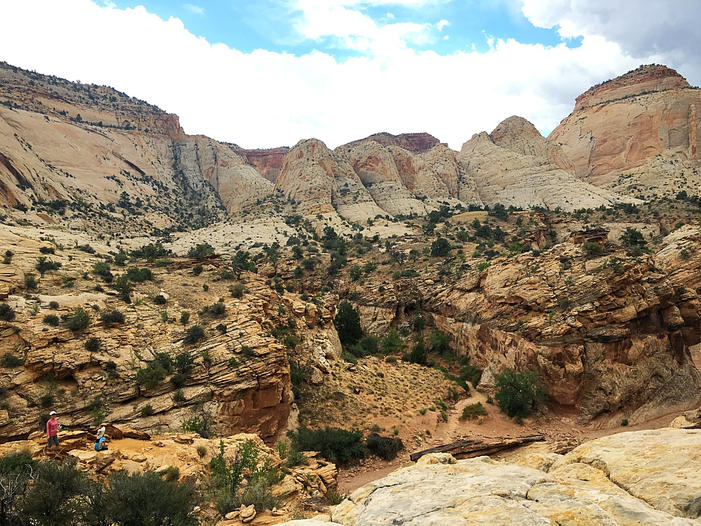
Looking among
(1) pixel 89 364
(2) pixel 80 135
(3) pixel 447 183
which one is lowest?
(1) pixel 89 364

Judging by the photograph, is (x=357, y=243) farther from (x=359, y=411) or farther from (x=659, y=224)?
(x=659, y=224)

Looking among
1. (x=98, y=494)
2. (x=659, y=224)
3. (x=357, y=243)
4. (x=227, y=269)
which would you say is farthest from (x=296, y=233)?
(x=98, y=494)

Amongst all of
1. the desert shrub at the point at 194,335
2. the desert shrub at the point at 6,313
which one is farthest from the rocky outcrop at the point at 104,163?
the desert shrub at the point at 194,335

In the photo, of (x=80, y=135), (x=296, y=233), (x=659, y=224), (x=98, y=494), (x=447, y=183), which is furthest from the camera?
(x=447, y=183)

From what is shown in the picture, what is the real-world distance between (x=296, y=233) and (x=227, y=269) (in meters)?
33.2

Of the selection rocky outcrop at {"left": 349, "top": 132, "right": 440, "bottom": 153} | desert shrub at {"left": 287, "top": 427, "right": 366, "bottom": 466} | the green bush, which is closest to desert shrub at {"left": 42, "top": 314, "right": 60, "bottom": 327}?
desert shrub at {"left": 287, "top": 427, "right": 366, "bottom": 466}

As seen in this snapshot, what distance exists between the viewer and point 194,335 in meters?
17.0

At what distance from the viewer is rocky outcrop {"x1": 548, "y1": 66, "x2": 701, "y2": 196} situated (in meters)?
75.2

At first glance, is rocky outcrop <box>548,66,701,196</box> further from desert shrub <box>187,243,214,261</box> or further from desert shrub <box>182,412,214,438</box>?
desert shrub <box>182,412,214,438</box>

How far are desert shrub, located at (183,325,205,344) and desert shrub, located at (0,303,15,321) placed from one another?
6434 millimetres

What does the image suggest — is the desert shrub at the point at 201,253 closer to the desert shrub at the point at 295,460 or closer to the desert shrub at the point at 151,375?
the desert shrub at the point at 151,375

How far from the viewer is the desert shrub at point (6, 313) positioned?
567 inches

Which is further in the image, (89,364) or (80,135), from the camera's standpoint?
(80,135)

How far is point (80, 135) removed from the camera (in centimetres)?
7356
